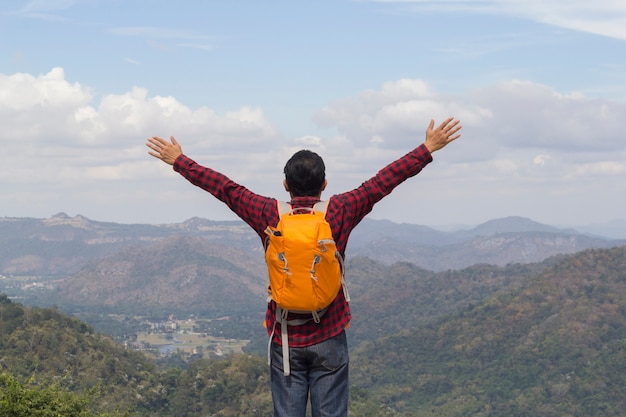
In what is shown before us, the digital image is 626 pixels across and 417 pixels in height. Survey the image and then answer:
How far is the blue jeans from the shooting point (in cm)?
596

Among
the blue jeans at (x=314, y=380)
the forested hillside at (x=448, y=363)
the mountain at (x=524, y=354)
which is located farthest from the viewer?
the mountain at (x=524, y=354)

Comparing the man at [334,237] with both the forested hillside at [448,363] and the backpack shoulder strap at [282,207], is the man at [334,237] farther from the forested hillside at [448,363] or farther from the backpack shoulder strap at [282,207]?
the forested hillside at [448,363]

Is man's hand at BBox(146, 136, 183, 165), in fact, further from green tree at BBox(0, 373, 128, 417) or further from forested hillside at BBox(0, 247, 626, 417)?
forested hillside at BBox(0, 247, 626, 417)

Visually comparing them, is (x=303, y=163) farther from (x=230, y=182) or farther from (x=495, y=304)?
(x=495, y=304)

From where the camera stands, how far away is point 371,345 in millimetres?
189750

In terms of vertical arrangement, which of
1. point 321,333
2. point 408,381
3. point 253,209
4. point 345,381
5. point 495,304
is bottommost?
point 408,381

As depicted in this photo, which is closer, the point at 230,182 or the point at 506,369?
the point at 230,182

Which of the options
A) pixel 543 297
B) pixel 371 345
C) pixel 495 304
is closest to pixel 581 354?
pixel 543 297

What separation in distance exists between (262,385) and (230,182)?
94993 millimetres

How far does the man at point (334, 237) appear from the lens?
597cm

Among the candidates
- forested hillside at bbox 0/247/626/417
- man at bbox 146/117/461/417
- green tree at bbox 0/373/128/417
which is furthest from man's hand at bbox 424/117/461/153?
forested hillside at bbox 0/247/626/417

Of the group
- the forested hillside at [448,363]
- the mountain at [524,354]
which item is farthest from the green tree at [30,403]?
the mountain at [524,354]

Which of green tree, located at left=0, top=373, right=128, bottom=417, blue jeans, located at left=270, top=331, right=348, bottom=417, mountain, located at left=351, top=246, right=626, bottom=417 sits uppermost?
blue jeans, located at left=270, top=331, right=348, bottom=417

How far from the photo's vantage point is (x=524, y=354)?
513 ft
